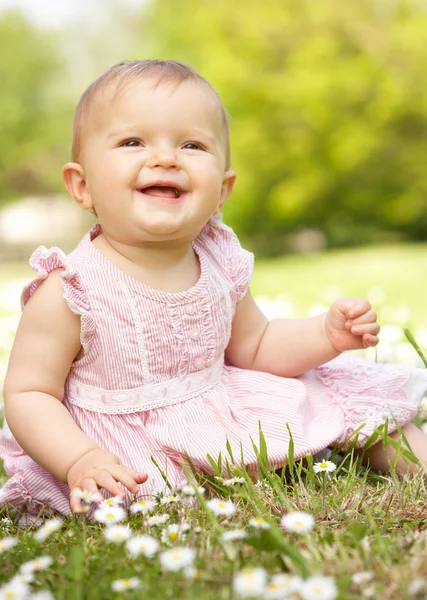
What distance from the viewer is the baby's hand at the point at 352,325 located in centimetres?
218

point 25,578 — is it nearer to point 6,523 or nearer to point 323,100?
point 6,523

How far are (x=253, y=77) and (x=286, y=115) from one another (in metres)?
1.10

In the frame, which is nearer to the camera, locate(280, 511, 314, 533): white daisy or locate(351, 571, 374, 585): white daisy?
locate(351, 571, 374, 585): white daisy

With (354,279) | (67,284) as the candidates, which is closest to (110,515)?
(67,284)

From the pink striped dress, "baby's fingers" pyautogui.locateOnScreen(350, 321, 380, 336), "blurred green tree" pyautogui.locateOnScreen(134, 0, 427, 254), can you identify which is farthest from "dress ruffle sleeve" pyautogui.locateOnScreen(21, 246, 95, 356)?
"blurred green tree" pyautogui.locateOnScreen(134, 0, 427, 254)

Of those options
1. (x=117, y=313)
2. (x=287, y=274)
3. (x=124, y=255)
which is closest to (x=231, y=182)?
(x=124, y=255)

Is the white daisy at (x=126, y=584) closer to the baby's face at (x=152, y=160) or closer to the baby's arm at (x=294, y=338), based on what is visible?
the baby's face at (x=152, y=160)

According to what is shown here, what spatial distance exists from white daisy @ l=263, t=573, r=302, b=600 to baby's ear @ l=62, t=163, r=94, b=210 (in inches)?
49.5

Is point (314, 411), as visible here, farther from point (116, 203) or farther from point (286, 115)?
point (286, 115)

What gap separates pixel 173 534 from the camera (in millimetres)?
1505

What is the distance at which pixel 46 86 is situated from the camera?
25.8 meters

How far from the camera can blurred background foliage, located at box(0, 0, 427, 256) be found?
1664cm

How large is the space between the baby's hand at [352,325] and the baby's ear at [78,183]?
761 millimetres

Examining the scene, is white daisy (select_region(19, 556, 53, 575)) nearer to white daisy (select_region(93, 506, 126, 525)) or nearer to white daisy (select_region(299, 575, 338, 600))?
white daisy (select_region(93, 506, 126, 525))
